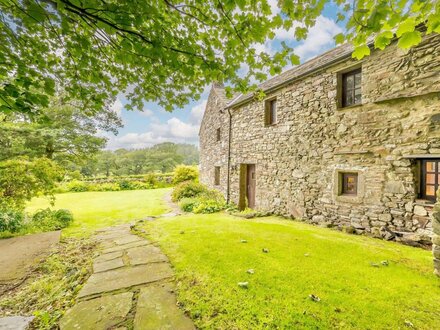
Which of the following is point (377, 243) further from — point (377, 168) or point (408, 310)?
point (408, 310)

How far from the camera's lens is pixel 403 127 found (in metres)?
4.75

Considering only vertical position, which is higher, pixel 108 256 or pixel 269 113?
pixel 269 113

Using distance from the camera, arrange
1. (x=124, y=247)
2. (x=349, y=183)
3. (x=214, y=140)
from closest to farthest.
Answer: (x=124, y=247)
(x=349, y=183)
(x=214, y=140)

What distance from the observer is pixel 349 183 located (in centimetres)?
589

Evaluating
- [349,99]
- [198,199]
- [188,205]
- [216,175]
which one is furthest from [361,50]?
[216,175]

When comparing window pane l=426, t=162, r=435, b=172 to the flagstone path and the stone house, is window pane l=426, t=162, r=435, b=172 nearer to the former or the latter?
the stone house

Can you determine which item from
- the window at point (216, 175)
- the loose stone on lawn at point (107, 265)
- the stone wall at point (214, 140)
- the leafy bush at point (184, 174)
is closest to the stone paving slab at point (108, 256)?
the loose stone on lawn at point (107, 265)

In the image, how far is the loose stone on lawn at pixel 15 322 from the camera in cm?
217

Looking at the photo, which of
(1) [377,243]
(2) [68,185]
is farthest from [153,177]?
(1) [377,243]

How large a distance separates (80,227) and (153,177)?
15.9 m

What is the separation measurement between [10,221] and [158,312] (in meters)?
6.48

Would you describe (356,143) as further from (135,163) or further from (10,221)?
(135,163)

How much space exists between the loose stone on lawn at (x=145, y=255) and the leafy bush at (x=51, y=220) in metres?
4.31

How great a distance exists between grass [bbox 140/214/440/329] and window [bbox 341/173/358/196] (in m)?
1.55
